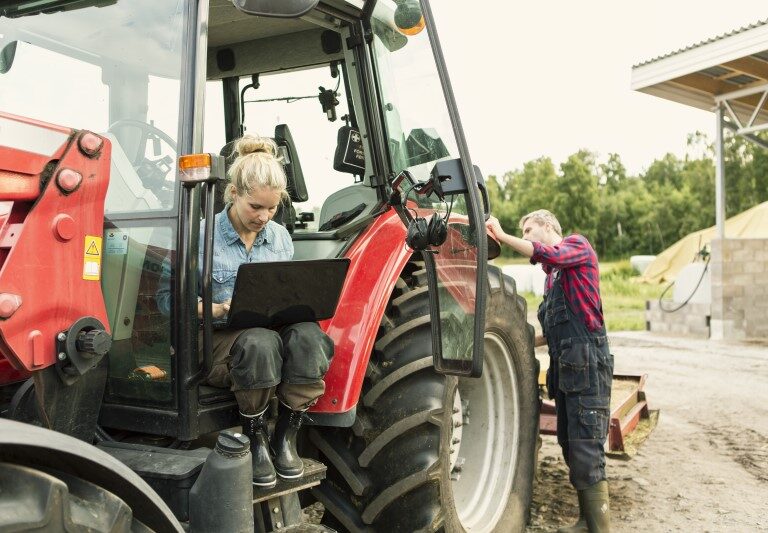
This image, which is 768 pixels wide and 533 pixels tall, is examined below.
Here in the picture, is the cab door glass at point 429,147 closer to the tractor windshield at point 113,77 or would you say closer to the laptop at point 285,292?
the laptop at point 285,292

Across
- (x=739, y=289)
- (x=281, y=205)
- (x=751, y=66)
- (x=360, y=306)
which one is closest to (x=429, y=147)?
(x=281, y=205)

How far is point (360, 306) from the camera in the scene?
2893 mm

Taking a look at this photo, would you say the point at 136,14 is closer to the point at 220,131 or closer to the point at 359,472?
the point at 220,131

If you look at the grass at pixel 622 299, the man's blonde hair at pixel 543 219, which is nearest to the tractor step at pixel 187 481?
the man's blonde hair at pixel 543 219

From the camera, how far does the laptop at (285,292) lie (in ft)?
7.86

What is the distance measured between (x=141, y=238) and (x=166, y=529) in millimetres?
883

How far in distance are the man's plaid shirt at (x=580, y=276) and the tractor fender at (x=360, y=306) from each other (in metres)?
1.20

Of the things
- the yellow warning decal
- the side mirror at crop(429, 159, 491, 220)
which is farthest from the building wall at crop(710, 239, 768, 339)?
the yellow warning decal

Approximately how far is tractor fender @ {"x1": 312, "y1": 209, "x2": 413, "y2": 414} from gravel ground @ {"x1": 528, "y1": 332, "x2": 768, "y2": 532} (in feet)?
6.27

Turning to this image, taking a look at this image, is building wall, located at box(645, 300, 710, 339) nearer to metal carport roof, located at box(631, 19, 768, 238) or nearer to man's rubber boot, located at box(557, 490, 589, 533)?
metal carport roof, located at box(631, 19, 768, 238)

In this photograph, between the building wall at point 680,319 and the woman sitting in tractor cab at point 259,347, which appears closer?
the woman sitting in tractor cab at point 259,347

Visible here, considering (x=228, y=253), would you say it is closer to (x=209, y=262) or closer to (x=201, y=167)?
(x=209, y=262)

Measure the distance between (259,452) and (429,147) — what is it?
152 cm

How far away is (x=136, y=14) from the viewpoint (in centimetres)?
250
